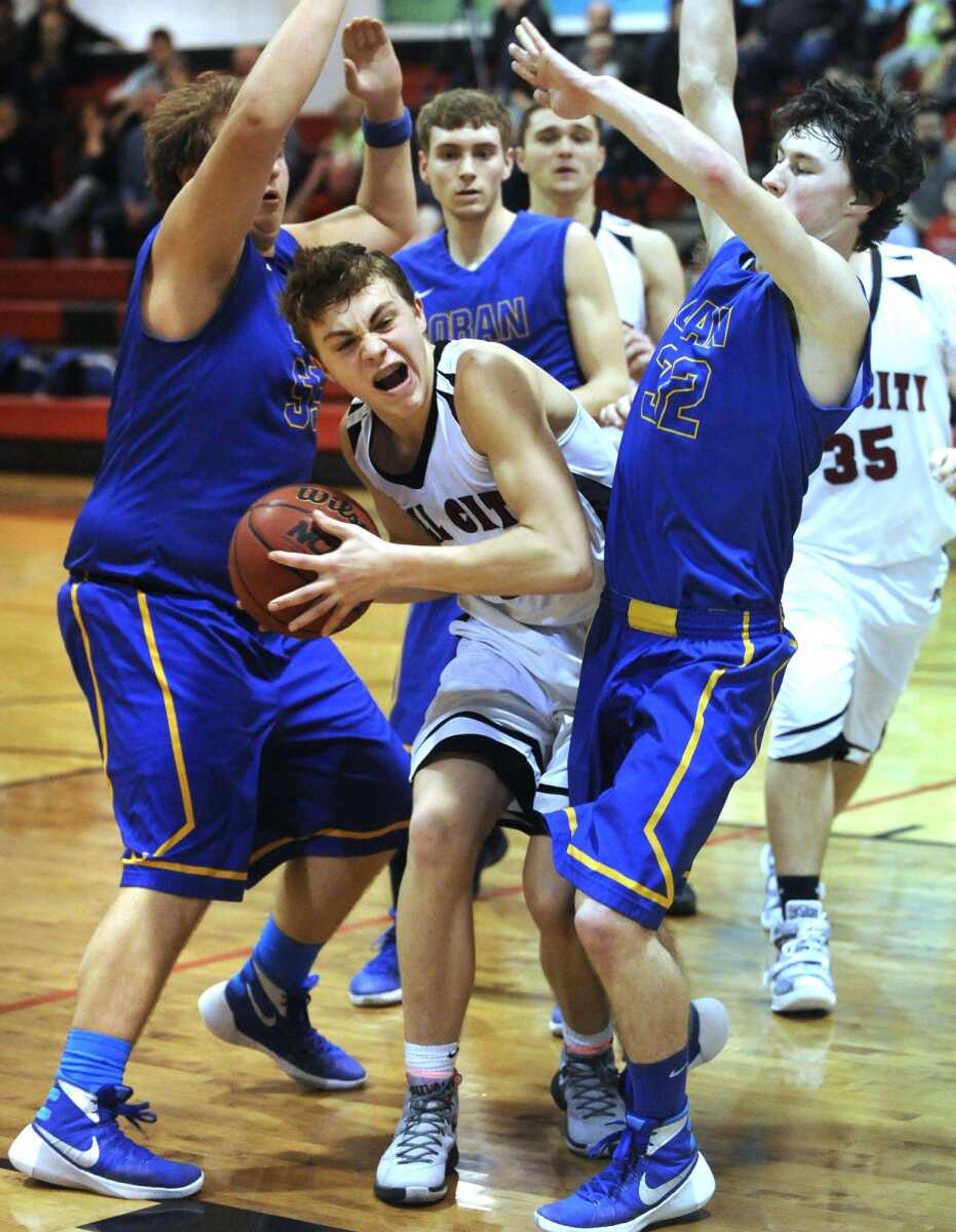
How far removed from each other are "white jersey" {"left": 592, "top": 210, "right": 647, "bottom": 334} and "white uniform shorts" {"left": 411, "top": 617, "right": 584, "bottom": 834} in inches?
87.9

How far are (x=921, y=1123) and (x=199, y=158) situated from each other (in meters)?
2.33

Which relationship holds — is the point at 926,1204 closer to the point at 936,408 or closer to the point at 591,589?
the point at 591,589

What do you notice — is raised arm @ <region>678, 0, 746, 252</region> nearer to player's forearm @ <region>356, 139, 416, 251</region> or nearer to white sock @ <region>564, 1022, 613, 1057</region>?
player's forearm @ <region>356, 139, 416, 251</region>

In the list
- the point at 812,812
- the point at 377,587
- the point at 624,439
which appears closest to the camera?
the point at 377,587

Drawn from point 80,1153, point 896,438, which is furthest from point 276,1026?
point 896,438

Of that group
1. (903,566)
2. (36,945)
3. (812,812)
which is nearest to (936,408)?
(903,566)

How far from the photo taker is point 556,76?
128 inches

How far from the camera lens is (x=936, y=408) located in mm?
4953

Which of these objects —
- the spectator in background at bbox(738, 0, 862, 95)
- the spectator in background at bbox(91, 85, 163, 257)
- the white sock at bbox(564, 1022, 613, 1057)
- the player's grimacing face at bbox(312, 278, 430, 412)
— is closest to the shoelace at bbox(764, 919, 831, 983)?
the white sock at bbox(564, 1022, 613, 1057)

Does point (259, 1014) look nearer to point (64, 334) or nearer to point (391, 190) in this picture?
point (391, 190)

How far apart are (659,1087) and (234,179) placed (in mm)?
1734

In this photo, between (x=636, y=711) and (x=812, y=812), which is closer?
(x=636, y=711)

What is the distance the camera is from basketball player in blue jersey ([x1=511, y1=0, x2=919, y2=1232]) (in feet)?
10.6

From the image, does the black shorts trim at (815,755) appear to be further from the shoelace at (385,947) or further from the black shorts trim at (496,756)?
the black shorts trim at (496,756)
